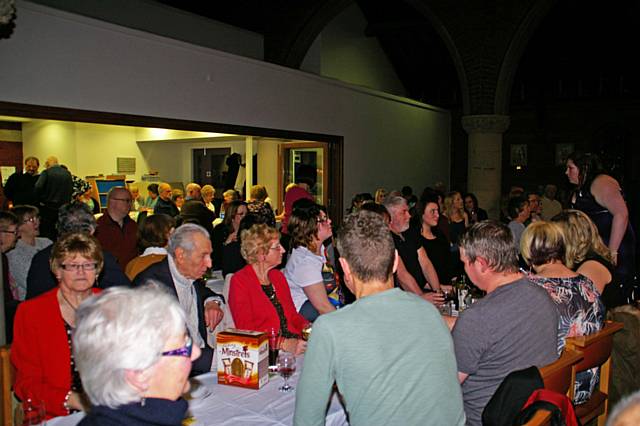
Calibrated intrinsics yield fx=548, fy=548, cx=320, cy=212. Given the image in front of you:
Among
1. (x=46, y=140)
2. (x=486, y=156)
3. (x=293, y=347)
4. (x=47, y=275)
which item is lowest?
(x=293, y=347)

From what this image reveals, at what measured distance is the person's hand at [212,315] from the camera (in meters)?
3.25

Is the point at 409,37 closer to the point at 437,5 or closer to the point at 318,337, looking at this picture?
the point at 437,5

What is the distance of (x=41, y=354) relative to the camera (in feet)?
7.95

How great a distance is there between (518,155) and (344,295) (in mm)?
11089

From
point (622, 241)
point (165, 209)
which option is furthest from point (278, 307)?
point (165, 209)

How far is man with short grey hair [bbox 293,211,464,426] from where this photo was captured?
1.72m

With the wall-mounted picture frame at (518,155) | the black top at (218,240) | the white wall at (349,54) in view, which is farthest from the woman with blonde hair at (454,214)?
the wall-mounted picture frame at (518,155)

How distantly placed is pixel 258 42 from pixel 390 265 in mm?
11526

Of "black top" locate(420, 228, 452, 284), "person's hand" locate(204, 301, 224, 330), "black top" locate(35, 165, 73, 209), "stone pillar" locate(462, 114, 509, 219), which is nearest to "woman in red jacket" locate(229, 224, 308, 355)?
"person's hand" locate(204, 301, 224, 330)

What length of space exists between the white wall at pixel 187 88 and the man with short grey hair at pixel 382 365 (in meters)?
4.49

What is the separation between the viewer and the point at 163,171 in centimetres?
1180

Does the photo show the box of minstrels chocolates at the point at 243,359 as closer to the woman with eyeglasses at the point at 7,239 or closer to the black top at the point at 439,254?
the woman with eyeglasses at the point at 7,239

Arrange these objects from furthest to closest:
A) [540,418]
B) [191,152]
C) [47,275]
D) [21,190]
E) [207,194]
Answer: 1. [191,152]
2. [207,194]
3. [21,190]
4. [47,275]
5. [540,418]

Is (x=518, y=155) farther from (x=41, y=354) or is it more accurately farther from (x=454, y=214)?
(x=41, y=354)
